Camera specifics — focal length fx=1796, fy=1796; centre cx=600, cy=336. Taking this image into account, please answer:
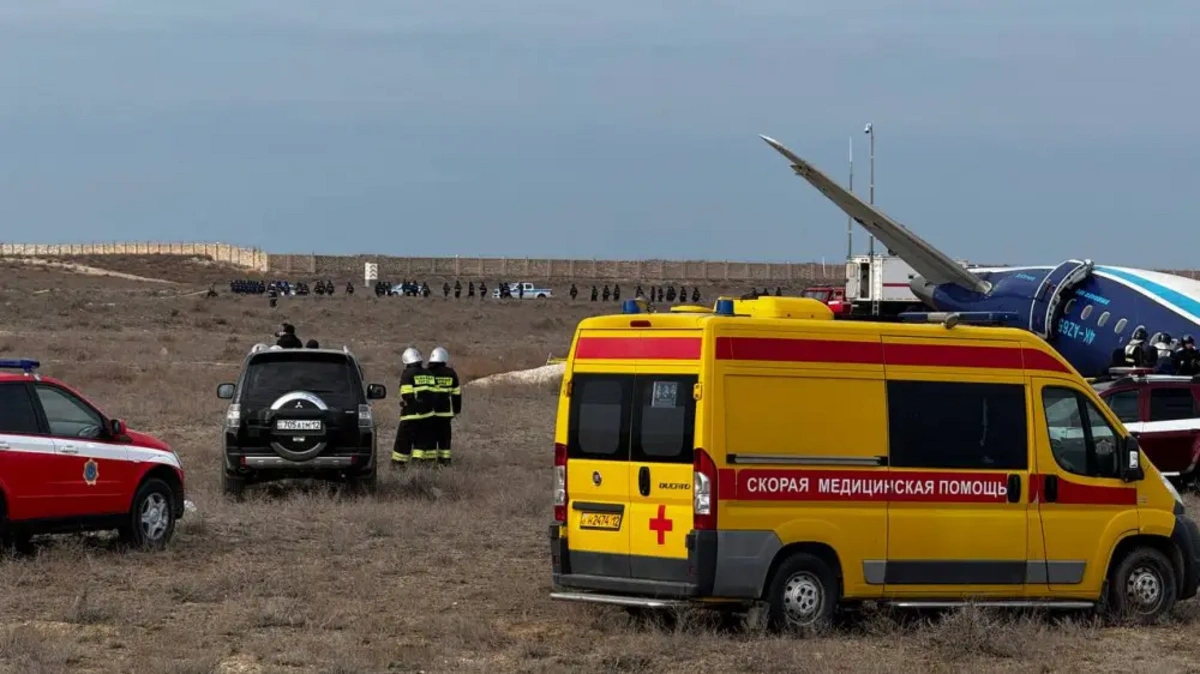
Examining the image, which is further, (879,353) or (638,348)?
(879,353)

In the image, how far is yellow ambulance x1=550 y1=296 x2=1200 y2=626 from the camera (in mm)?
11562

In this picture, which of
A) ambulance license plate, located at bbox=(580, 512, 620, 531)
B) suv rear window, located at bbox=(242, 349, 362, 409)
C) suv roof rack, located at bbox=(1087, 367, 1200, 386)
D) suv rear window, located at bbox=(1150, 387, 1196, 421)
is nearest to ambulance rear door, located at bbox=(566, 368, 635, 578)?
ambulance license plate, located at bbox=(580, 512, 620, 531)

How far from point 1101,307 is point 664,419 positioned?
68.6 feet

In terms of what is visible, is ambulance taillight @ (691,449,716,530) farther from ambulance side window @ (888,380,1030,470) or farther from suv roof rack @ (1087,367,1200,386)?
suv roof rack @ (1087,367,1200,386)

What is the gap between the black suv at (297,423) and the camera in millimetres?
20047

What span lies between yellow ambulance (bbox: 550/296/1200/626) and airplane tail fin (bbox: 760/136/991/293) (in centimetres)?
2174

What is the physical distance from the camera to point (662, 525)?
38.3 feet

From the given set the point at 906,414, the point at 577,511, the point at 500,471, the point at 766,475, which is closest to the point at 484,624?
the point at 577,511

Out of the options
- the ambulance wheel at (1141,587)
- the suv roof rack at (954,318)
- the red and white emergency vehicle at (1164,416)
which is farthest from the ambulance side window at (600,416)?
the red and white emergency vehicle at (1164,416)

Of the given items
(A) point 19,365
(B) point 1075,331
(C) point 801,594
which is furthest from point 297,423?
(B) point 1075,331

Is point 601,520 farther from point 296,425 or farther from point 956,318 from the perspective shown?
point 296,425

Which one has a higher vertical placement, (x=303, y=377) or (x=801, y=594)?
(x=303, y=377)

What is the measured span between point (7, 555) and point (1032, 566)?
27.3 feet

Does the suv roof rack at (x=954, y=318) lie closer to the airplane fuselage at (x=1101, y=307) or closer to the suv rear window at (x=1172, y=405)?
the suv rear window at (x=1172, y=405)
